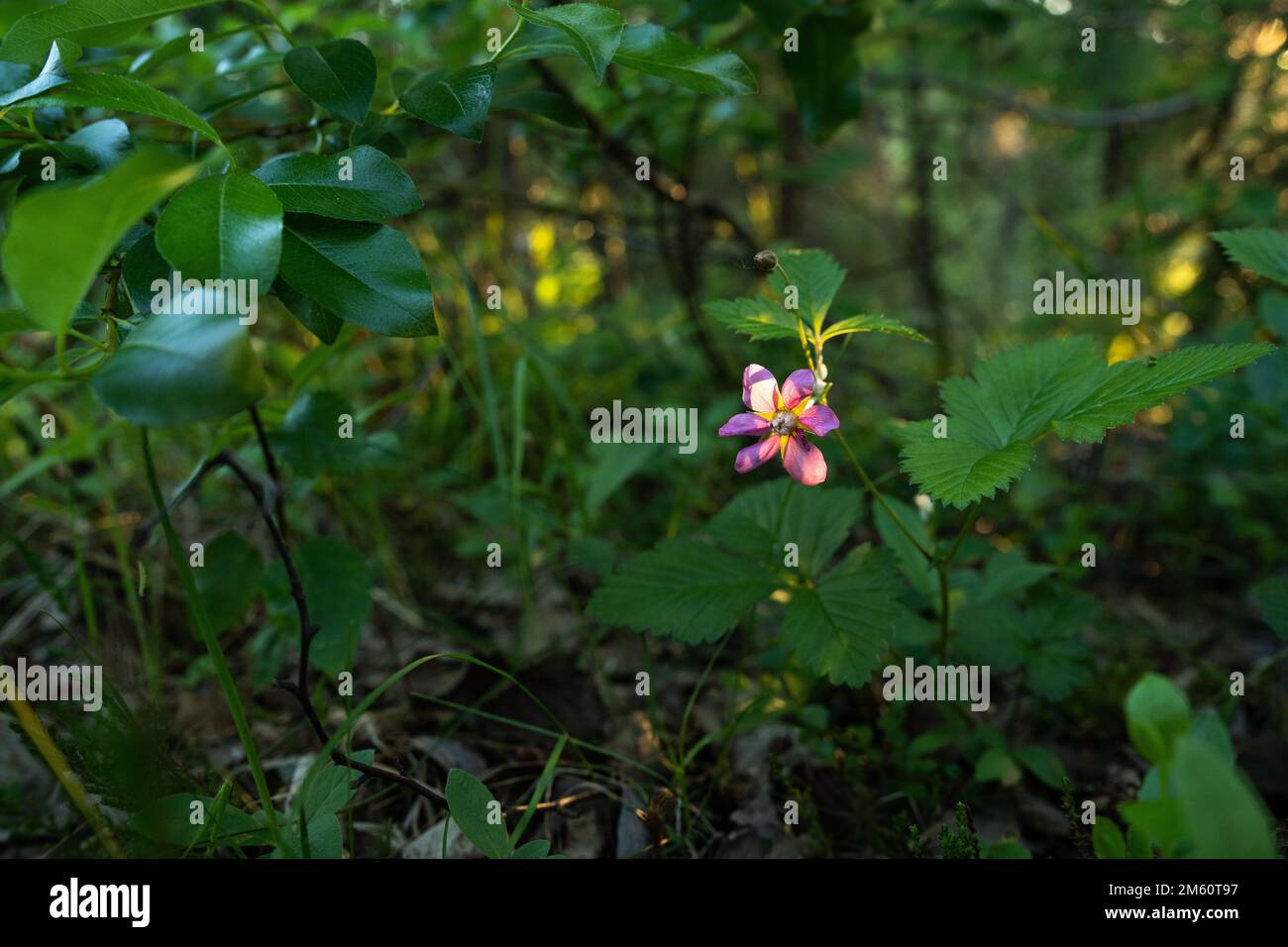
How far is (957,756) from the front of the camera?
1.40 metres

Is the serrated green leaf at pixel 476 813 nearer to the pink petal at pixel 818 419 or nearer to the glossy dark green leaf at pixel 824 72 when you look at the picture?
the pink petal at pixel 818 419

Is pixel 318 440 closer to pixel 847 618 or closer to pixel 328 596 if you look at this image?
pixel 328 596

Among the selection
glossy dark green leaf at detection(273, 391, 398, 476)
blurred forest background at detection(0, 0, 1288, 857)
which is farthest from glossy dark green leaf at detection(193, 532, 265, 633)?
glossy dark green leaf at detection(273, 391, 398, 476)

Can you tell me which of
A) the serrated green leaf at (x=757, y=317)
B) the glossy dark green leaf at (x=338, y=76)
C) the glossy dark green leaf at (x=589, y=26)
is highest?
the glossy dark green leaf at (x=338, y=76)

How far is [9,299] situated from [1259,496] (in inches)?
123

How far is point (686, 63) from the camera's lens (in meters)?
1.01

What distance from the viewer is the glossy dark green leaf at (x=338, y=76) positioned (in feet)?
3.41

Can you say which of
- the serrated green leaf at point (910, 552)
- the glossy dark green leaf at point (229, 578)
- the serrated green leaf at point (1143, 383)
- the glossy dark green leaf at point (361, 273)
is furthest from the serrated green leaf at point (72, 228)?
the serrated green leaf at point (910, 552)

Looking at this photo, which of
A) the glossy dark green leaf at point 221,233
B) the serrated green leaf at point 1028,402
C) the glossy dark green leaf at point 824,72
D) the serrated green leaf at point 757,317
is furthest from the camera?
the glossy dark green leaf at point 824,72

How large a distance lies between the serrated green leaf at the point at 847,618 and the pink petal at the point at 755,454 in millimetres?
257

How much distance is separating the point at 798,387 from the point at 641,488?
4.12 feet

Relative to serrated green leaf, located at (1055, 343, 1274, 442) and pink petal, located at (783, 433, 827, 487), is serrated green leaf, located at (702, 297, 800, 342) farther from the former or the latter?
serrated green leaf, located at (1055, 343, 1274, 442)

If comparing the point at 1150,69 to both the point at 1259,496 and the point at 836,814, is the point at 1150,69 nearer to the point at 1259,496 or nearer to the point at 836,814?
the point at 1259,496
